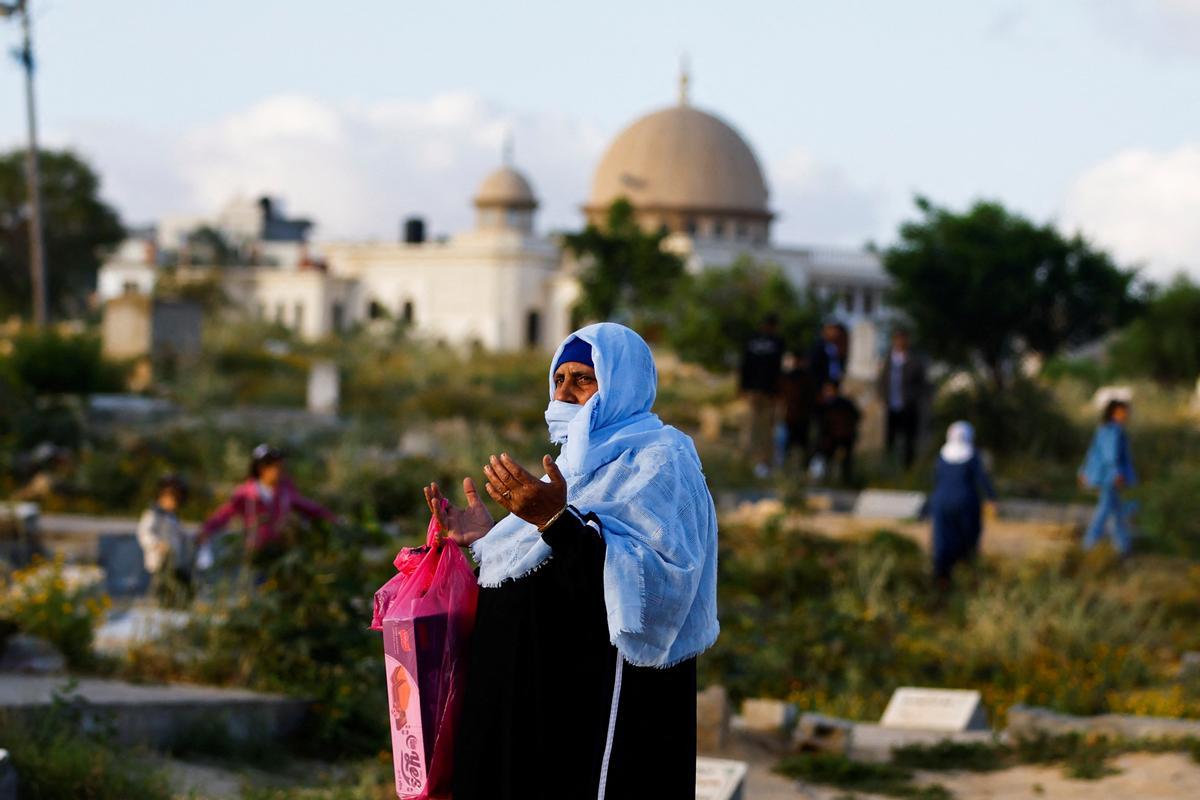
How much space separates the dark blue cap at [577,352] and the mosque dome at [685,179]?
2164 inches

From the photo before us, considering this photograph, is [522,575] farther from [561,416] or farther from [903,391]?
[903,391]

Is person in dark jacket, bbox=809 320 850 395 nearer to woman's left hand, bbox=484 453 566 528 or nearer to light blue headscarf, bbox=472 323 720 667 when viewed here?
light blue headscarf, bbox=472 323 720 667

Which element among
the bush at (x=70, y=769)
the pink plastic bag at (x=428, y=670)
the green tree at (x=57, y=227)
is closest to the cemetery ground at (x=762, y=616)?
the bush at (x=70, y=769)

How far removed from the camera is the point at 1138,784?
23.9 feet

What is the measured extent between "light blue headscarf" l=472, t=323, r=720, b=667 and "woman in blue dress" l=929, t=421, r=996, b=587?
8.31 meters

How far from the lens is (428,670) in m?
3.91

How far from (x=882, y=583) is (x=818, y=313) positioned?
24774 millimetres

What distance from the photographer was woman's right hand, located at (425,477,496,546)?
13.1 feet

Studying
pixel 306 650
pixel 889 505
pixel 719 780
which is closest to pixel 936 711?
pixel 719 780

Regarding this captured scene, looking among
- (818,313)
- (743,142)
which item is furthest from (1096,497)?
(743,142)

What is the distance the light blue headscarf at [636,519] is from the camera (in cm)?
A: 365

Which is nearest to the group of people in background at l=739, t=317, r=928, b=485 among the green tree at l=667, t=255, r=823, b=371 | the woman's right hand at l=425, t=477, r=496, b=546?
the woman's right hand at l=425, t=477, r=496, b=546

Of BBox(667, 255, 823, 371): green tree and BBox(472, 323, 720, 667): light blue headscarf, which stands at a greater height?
BBox(472, 323, 720, 667): light blue headscarf

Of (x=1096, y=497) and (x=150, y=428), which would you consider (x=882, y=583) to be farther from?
(x=150, y=428)
